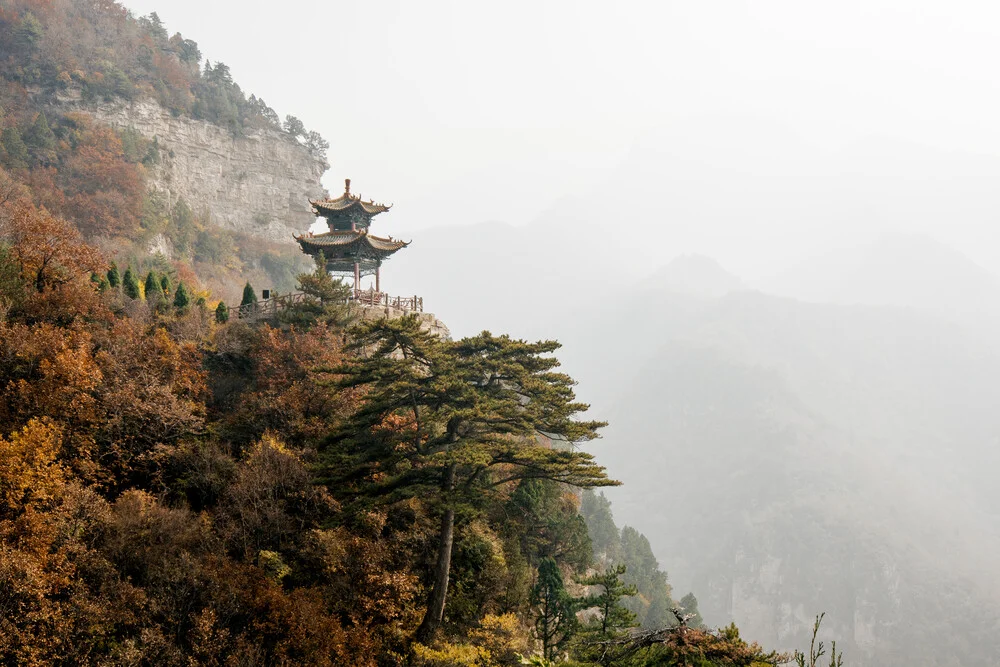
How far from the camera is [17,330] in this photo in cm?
1714

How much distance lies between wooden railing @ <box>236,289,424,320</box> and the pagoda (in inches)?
23.8

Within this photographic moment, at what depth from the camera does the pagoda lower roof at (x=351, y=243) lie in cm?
2859

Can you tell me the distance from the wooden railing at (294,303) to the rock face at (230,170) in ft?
82.0

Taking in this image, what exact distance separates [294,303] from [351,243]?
4974 millimetres

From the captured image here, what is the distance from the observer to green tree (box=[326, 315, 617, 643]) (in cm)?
1460

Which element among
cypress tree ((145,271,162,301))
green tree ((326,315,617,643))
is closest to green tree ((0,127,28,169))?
cypress tree ((145,271,162,301))

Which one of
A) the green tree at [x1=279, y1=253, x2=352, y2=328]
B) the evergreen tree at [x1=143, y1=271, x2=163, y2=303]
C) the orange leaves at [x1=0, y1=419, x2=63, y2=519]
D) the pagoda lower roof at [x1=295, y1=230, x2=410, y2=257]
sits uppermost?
the pagoda lower roof at [x1=295, y1=230, x2=410, y2=257]

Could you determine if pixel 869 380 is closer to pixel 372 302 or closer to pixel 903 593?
pixel 903 593

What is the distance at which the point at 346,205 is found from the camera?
30750 mm

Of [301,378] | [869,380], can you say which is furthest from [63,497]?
[869,380]

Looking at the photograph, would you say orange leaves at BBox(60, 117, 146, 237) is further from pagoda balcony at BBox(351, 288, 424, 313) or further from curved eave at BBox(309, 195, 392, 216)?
pagoda balcony at BBox(351, 288, 424, 313)

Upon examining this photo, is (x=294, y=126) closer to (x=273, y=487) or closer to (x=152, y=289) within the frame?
(x=152, y=289)

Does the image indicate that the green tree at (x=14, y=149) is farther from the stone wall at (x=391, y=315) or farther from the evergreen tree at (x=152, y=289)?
the stone wall at (x=391, y=315)

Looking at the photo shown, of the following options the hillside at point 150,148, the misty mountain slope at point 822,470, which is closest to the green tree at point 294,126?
the hillside at point 150,148
